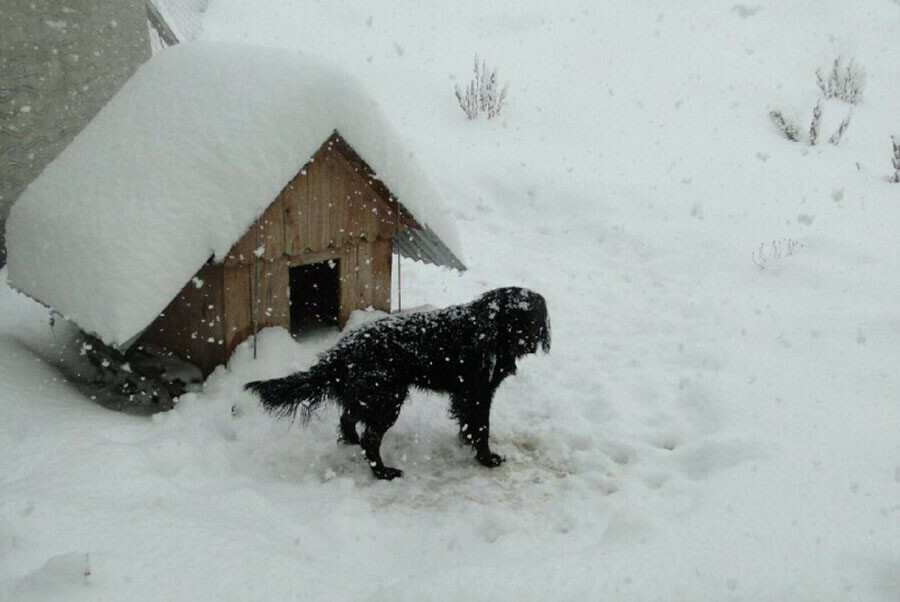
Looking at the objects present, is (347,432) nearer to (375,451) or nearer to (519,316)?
(375,451)

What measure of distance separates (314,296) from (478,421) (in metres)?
2.74

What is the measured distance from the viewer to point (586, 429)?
16.3 feet

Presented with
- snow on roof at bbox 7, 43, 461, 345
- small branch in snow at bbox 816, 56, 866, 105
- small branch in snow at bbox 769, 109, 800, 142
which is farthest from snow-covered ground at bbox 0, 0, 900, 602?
snow on roof at bbox 7, 43, 461, 345

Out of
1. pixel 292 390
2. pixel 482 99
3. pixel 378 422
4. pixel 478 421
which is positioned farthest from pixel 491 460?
pixel 482 99

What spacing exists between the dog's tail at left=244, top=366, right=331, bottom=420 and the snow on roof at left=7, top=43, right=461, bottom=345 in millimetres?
895

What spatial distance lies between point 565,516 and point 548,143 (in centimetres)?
817

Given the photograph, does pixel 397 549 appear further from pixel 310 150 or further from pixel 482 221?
pixel 482 221

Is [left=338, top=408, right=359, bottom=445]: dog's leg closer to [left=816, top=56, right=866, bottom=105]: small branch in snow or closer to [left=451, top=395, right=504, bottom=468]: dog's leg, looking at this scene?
[left=451, top=395, right=504, bottom=468]: dog's leg

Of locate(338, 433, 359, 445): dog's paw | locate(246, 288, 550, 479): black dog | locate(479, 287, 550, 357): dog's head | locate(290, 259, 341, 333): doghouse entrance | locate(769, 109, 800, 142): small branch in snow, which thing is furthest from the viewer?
locate(769, 109, 800, 142): small branch in snow

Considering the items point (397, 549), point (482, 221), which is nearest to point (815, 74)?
point (482, 221)

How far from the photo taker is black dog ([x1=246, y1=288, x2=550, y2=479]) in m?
4.23

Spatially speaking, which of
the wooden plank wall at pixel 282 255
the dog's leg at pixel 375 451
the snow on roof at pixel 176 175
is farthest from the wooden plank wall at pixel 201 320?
the dog's leg at pixel 375 451

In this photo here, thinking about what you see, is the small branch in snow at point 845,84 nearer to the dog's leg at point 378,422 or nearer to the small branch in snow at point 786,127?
the small branch in snow at point 786,127

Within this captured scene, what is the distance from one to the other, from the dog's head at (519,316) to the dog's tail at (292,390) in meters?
1.19
